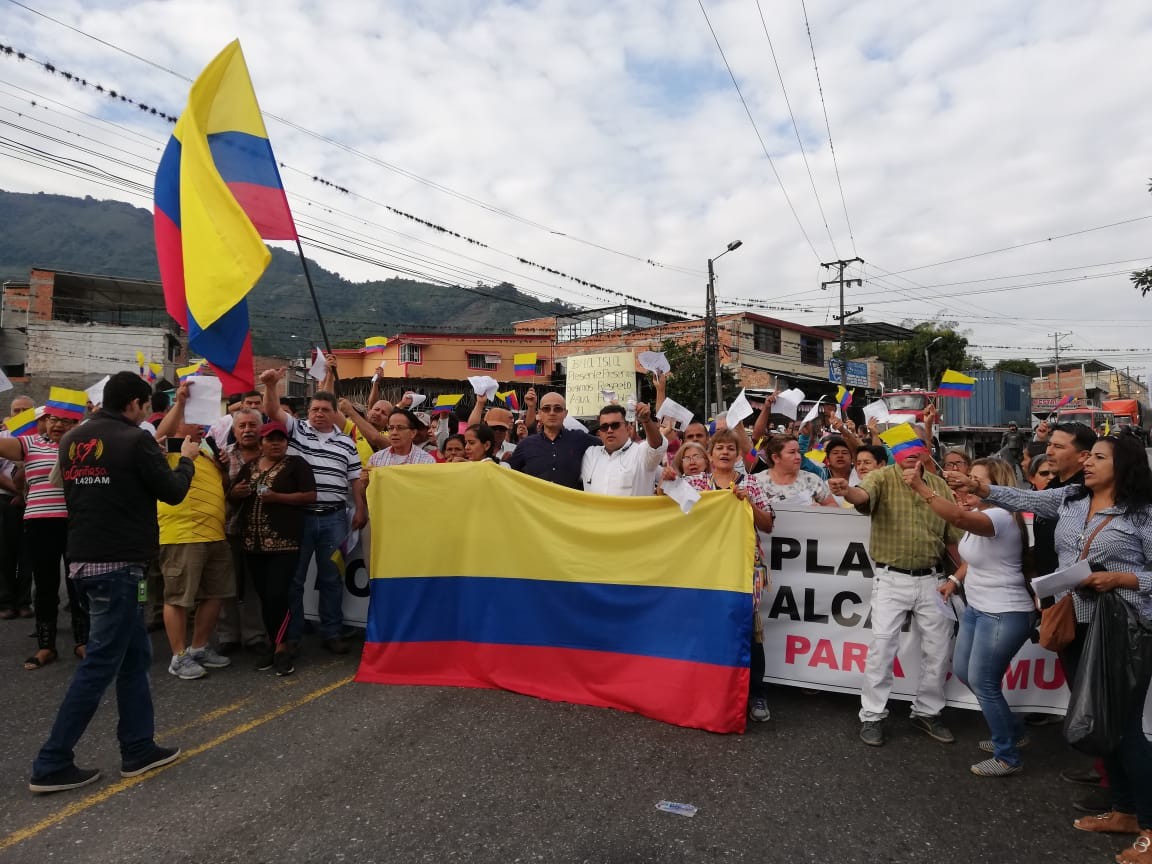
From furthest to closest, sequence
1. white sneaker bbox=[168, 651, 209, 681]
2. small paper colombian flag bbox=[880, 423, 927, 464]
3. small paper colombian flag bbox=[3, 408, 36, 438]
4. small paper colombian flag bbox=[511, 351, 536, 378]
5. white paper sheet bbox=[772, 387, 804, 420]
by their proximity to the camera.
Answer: small paper colombian flag bbox=[511, 351, 536, 378] → white paper sheet bbox=[772, 387, 804, 420] → small paper colombian flag bbox=[3, 408, 36, 438] → white sneaker bbox=[168, 651, 209, 681] → small paper colombian flag bbox=[880, 423, 927, 464]

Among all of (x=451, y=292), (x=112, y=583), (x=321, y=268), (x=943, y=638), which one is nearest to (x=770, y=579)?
(x=943, y=638)

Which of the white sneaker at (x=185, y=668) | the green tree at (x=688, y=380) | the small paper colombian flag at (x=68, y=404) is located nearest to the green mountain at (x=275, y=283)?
the green tree at (x=688, y=380)

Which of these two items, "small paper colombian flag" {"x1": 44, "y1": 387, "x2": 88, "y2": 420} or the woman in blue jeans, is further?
"small paper colombian flag" {"x1": 44, "y1": 387, "x2": 88, "y2": 420}

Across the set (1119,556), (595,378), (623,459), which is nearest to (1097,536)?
(1119,556)

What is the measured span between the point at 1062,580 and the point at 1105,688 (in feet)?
1.46

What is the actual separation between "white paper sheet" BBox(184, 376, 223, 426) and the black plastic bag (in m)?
4.55

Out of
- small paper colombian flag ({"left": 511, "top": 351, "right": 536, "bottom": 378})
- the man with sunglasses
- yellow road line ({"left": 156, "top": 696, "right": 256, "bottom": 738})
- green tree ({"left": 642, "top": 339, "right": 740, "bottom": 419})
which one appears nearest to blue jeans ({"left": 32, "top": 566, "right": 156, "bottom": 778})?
yellow road line ({"left": 156, "top": 696, "right": 256, "bottom": 738})

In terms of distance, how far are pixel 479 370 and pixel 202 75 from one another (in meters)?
39.4

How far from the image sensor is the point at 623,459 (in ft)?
17.2

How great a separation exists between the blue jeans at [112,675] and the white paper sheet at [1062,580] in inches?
170

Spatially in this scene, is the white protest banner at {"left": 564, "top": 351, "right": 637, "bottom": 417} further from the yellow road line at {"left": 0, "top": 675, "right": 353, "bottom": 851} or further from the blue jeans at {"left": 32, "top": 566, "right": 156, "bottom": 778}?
the blue jeans at {"left": 32, "top": 566, "right": 156, "bottom": 778}

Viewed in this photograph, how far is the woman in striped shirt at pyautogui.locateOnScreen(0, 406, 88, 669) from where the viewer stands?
5398mm

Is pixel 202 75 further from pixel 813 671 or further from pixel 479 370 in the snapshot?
pixel 479 370

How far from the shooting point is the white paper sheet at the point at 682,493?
431 centimetres
